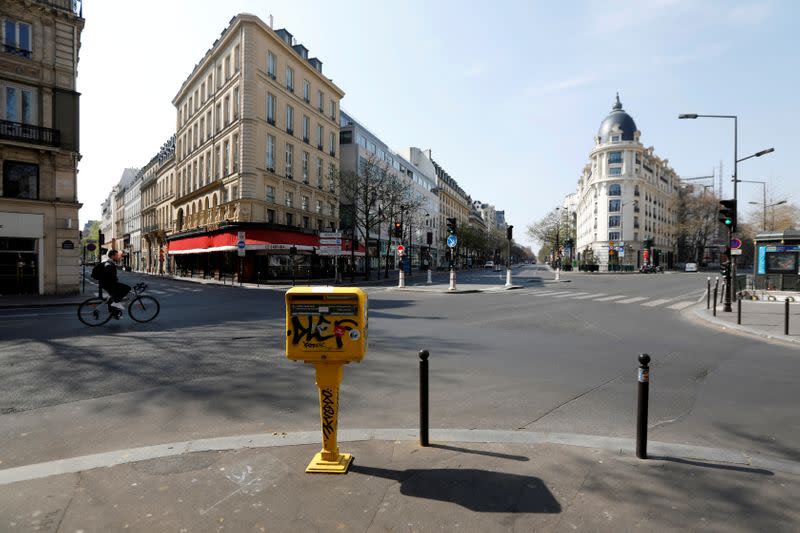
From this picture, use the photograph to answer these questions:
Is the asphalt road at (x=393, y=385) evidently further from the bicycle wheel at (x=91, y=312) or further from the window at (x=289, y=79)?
the window at (x=289, y=79)

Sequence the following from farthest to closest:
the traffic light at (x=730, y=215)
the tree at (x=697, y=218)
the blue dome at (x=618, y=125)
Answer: the blue dome at (x=618, y=125) → the tree at (x=697, y=218) → the traffic light at (x=730, y=215)

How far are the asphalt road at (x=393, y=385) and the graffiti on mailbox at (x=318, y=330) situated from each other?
1459 mm

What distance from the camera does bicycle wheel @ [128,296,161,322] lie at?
10922 millimetres

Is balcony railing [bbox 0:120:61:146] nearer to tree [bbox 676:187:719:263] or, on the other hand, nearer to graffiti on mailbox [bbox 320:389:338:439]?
graffiti on mailbox [bbox 320:389:338:439]

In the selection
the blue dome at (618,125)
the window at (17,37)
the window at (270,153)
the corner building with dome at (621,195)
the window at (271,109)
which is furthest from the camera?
the blue dome at (618,125)

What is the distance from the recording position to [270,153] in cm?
3403

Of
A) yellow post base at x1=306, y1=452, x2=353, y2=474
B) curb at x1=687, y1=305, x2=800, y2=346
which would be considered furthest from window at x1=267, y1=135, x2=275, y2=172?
yellow post base at x1=306, y1=452, x2=353, y2=474

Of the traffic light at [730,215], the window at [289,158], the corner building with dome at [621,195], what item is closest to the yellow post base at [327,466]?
the traffic light at [730,215]

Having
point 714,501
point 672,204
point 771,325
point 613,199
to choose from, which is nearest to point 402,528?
point 714,501

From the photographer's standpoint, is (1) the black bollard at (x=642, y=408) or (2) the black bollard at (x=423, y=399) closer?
(1) the black bollard at (x=642, y=408)

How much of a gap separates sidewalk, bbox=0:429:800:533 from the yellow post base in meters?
0.04

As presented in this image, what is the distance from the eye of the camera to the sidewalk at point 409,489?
2568 mm

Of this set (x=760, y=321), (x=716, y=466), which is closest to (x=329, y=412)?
(x=716, y=466)

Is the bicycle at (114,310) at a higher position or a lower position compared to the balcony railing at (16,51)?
lower
